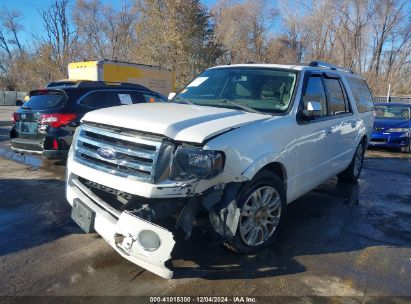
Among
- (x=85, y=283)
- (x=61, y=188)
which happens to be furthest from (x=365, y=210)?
(x=61, y=188)

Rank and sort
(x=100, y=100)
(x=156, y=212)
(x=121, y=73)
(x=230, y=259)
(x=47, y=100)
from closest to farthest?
(x=156, y=212)
(x=230, y=259)
(x=47, y=100)
(x=100, y=100)
(x=121, y=73)

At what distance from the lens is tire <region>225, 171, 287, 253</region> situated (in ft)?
12.3

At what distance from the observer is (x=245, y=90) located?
485 centimetres

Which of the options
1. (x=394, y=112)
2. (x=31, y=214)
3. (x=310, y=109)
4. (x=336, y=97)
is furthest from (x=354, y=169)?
(x=394, y=112)

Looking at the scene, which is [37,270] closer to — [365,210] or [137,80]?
[365,210]

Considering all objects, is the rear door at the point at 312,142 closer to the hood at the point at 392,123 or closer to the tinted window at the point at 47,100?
the tinted window at the point at 47,100

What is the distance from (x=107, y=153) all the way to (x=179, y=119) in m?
0.74

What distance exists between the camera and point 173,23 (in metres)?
29.7

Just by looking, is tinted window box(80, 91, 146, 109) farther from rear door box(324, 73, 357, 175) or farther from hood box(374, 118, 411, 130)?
hood box(374, 118, 411, 130)

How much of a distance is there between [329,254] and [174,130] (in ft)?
7.31

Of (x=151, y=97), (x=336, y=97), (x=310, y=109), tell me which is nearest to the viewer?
(x=310, y=109)

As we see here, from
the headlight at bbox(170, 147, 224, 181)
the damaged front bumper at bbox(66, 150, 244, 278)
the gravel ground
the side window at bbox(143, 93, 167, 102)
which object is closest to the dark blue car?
the gravel ground

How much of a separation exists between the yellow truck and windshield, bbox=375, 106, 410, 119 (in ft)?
35.7

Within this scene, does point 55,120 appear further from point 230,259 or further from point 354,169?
point 354,169
